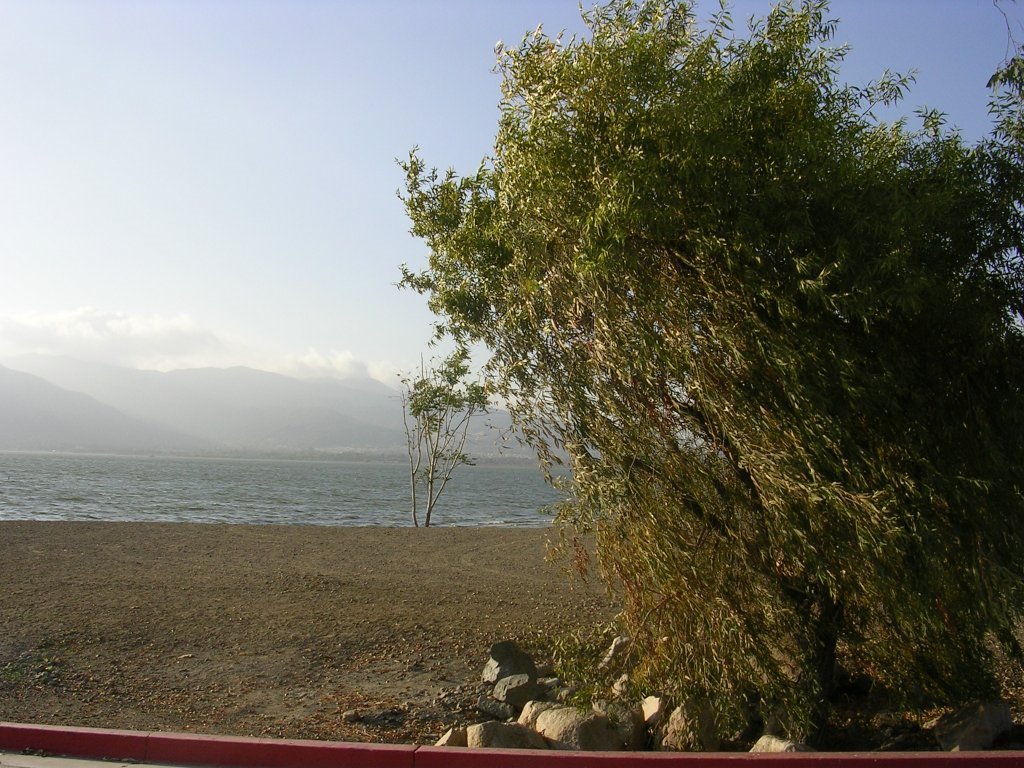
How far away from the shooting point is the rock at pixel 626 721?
7.22 meters

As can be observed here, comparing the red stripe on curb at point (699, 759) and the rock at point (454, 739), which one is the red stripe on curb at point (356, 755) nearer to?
the red stripe on curb at point (699, 759)

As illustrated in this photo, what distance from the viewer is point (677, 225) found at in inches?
260

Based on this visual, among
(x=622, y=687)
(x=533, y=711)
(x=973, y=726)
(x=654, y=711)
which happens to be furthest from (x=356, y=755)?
(x=973, y=726)

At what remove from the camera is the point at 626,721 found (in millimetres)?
7336

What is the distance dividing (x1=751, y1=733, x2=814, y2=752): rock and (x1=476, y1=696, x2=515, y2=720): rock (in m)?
2.53

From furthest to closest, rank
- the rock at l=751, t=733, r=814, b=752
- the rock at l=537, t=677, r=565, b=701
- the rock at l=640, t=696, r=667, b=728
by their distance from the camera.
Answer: the rock at l=537, t=677, r=565, b=701
the rock at l=640, t=696, r=667, b=728
the rock at l=751, t=733, r=814, b=752

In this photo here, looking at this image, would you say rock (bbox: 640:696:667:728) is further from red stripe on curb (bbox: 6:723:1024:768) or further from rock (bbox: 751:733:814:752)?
red stripe on curb (bbox: 6:723:1024:768)

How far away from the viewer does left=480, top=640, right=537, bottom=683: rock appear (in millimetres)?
8578

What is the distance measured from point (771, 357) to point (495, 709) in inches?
166

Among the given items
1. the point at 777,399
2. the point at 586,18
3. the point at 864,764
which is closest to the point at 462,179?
the point at 586,18

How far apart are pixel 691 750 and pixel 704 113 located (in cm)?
509

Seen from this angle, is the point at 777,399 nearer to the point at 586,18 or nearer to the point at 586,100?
the point at 586,100

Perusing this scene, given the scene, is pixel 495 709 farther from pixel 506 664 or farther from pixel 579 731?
pixel 579 731

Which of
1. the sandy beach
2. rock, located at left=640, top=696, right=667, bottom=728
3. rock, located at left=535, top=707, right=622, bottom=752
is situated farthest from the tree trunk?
the sandy beach
